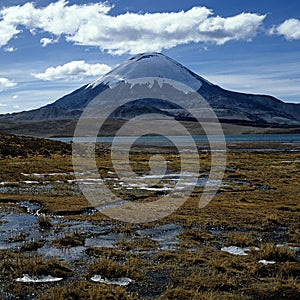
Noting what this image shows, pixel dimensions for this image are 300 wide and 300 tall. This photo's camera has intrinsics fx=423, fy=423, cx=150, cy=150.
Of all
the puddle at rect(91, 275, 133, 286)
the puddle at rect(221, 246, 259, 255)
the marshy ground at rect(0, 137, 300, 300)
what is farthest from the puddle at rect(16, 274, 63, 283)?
the puddle at rect(221, 246, 259, 255)

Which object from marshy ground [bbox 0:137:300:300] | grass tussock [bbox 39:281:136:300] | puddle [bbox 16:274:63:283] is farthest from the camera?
puddle [bbox 16:274:63:283]

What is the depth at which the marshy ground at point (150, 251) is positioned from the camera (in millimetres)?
10500

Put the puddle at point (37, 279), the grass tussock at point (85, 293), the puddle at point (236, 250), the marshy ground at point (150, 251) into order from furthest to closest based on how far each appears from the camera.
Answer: the puddle at point (236, 250), the puddle at point (37, 279), the marshy ground at point (150, 251), the grass tussock at point (85, 293)

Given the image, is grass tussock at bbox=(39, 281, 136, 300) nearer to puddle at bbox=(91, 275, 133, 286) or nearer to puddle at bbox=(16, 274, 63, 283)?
puddle at bbox=(91, 275, 133, 286)

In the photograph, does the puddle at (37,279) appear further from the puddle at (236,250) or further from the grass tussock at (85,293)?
the puddle at (236,250)

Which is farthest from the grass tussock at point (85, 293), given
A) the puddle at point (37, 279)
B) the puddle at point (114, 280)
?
the puddle at point (37, 279)

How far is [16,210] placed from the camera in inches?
830

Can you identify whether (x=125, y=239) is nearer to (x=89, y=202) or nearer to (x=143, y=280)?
(x=143, y=280)

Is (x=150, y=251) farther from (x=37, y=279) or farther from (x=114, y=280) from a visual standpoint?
(x=37, y=279)

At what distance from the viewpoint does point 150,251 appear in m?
14.0

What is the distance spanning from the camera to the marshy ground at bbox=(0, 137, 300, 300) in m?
10.5

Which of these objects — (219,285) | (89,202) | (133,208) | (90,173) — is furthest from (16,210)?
(90,173)

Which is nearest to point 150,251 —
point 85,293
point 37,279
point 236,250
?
point 236,250

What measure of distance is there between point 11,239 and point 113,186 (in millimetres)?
17051
